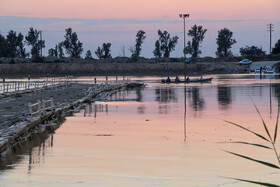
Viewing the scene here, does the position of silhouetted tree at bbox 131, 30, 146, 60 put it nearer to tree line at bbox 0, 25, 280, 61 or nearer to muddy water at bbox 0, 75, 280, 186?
tree line at bbox 0, 25, 280, 61

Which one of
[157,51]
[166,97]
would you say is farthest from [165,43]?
[166,97]

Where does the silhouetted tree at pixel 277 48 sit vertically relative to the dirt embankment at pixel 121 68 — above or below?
above

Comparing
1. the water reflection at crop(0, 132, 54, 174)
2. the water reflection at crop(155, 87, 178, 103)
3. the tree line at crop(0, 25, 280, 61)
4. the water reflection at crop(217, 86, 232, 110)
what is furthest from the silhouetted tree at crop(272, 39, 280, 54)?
the water reflection at crop(0, 132, 54, 174)

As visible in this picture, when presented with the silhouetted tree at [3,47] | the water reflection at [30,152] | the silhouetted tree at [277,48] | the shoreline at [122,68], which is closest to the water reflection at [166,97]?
the water reflection at [30,152]

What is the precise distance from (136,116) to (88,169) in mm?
17914

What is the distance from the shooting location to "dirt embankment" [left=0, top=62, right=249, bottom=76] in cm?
Answer: 16500

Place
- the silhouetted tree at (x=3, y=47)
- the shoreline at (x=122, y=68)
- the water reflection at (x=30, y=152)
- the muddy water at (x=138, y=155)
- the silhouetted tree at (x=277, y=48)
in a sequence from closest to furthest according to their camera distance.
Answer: the muddy water at (x=138, y=155) → the water reflection at (x=30, y=152) → the shoreline at (x=122, y=68) → the silhouetted tree at (x=277, y=48) → the silhouetted tree at (x=3, y=47)

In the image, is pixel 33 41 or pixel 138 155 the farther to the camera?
pixel 33 41

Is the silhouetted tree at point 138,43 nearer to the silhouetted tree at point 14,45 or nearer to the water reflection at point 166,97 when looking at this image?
the silhouetted tree at point 14,45

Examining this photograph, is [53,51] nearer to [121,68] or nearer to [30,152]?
[121,68]

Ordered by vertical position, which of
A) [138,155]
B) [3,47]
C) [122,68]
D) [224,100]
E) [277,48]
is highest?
[3,47]

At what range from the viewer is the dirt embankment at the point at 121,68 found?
16500 centimetres

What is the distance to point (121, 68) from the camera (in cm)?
17525

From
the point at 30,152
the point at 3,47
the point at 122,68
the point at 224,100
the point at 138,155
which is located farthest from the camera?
the point at 3,47
